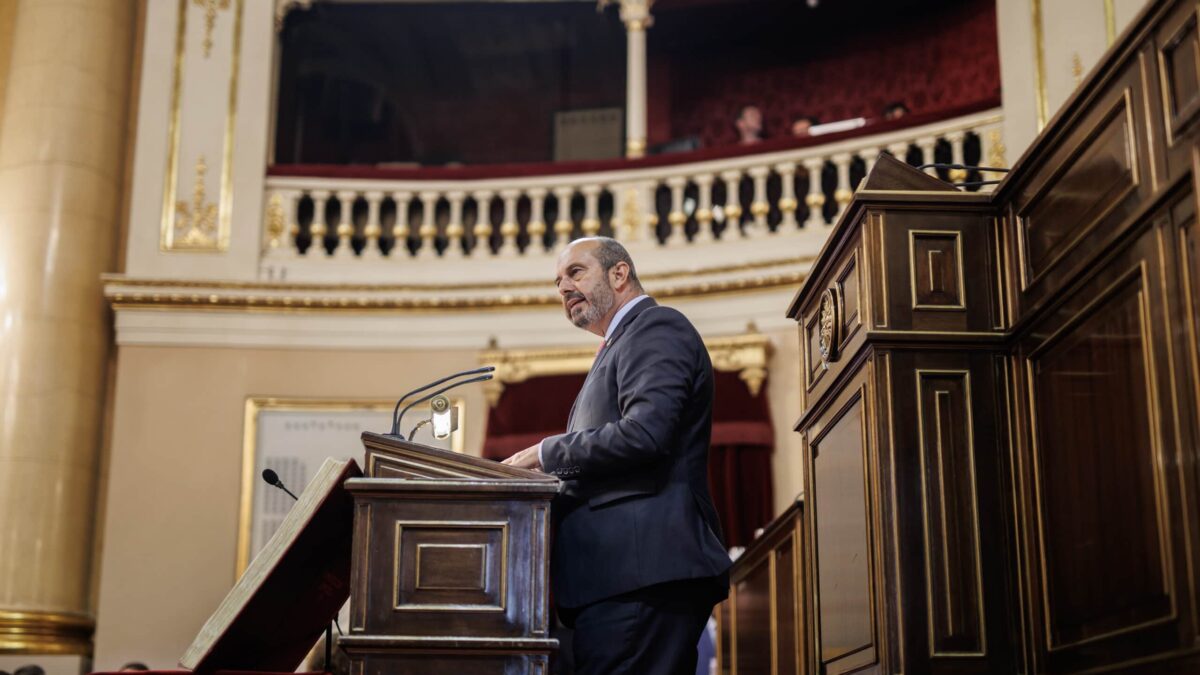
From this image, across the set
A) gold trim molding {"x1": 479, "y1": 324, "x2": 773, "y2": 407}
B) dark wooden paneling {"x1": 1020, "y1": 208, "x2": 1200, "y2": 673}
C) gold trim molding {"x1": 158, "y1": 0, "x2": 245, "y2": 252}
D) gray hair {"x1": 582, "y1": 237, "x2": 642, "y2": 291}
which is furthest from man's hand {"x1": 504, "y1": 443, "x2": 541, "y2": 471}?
gold trim molding {"x1": 158, "y1": 0, "x2": 245, "y2": 252}

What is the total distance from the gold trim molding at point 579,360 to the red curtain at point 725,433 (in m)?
0.03

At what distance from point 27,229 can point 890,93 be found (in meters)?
5.69

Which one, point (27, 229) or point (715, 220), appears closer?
point (27, 229)

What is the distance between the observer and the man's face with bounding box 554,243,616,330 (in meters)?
3.02

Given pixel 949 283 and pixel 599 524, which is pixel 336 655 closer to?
pixel 599 524

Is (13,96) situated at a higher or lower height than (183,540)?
higher

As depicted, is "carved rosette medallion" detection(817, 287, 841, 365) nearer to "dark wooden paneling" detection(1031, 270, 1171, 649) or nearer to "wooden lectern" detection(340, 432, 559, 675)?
"dark wooden paneling" detection(1031, 270, 1171, 649)

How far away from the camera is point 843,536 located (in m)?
2.95

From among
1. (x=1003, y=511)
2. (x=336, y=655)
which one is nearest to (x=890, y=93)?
(x=336, y=655)

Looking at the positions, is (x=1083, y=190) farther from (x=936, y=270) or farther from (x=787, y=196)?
(x=787, y=196)

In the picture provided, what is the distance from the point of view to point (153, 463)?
7.16 m

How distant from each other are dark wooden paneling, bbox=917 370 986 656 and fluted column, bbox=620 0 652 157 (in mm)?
5699

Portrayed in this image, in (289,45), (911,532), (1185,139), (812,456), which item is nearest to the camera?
(1185,139)

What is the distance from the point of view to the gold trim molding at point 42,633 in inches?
261
